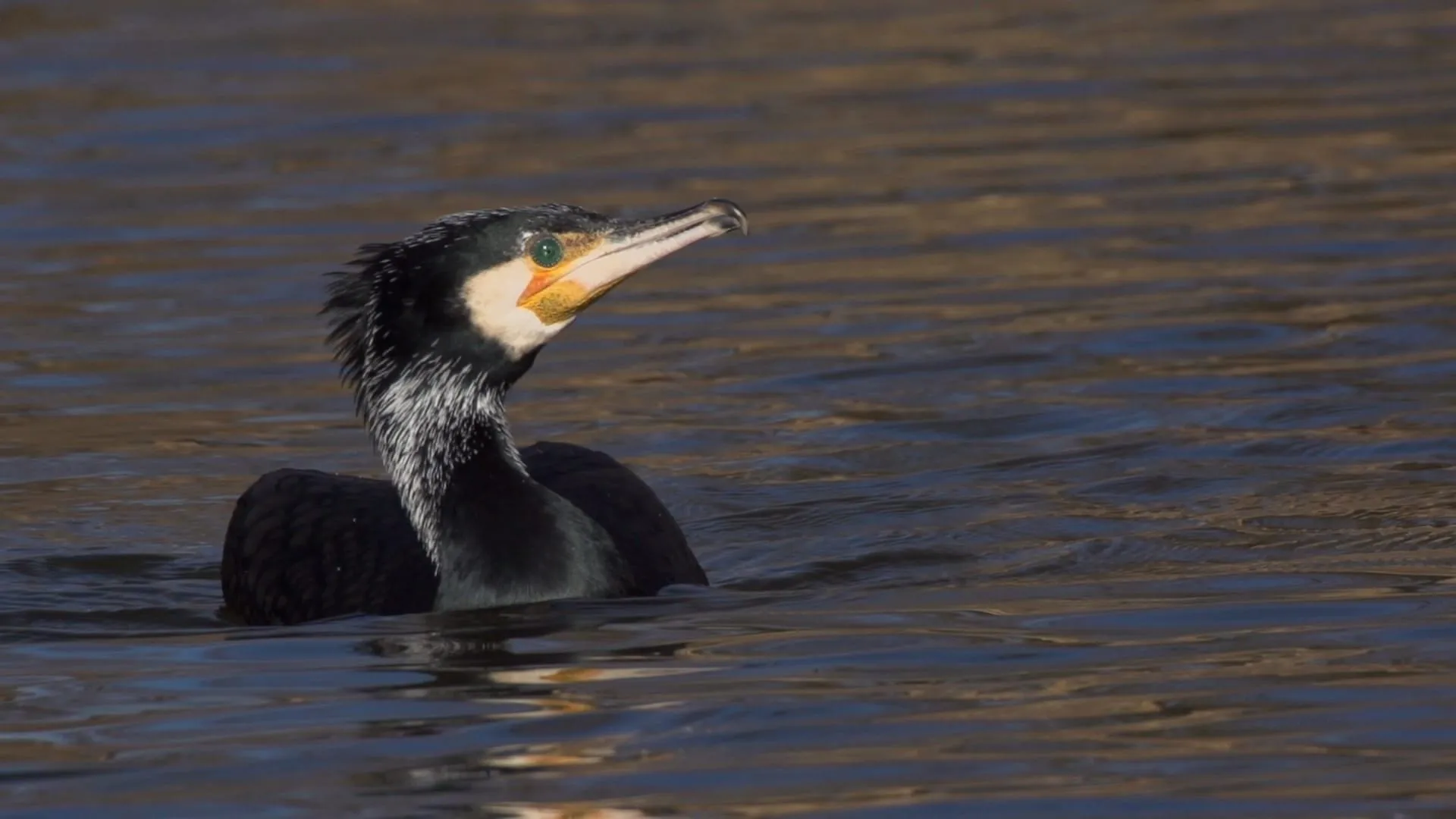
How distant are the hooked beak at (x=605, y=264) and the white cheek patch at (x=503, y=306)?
0.09 feet

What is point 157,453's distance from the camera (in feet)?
35.3

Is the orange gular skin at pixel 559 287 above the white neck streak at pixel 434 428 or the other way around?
above

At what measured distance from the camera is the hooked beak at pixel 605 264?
7.98 metres

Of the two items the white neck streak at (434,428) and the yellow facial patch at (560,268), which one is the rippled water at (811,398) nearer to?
the white neck streak at (434,428)

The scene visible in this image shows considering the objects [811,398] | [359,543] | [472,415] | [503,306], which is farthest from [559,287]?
[811,398]

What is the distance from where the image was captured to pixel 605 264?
317 inches

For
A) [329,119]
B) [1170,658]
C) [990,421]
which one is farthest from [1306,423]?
[329,119]

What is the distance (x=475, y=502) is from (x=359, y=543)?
0.62m

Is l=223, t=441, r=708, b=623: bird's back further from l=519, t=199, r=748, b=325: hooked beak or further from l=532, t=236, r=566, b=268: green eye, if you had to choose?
l=532, t=236, r=566, b=268: green eye

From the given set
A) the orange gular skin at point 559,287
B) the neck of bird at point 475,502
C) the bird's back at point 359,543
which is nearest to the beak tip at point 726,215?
the orange gular skin at point 559,287

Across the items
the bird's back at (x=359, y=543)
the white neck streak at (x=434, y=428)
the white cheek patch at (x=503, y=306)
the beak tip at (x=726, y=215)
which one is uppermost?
the beak tip at (x=726, y=215)

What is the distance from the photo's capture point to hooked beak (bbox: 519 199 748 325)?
798 cm

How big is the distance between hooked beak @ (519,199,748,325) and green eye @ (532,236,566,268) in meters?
0.04

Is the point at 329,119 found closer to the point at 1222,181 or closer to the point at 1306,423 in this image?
the point at 1222,181
